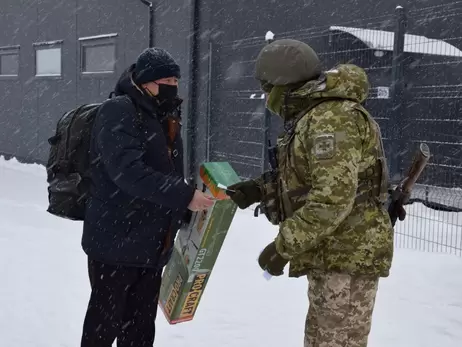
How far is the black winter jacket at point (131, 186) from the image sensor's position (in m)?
2.90

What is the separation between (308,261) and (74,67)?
41.7 ft

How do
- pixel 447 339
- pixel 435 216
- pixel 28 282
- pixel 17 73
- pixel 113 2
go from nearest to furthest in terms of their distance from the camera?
pixel 447 339, pixel 28 282, pixel 435 216, pixel 113 2, pixel 17 73

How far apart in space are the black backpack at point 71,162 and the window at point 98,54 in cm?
1018

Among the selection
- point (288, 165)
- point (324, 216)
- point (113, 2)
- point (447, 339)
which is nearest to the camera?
point (324, 216)

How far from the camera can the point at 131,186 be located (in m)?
2.90

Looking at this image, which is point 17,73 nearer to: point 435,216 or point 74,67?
point 74,67

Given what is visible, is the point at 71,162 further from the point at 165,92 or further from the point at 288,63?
the point at 288,63

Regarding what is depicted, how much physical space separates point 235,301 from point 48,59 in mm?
12048

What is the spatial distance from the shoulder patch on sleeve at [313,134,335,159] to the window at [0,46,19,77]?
16039mm

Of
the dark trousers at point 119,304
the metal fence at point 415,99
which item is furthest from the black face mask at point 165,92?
the metal fence at point 415,99

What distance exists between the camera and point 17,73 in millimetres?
16844

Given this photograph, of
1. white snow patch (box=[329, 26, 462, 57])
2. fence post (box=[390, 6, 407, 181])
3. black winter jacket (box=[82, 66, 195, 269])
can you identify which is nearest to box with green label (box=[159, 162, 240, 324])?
black winter jacket (box=[82, 66, 195, 269])

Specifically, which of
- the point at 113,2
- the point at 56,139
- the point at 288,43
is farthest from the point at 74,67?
the point at 288,43

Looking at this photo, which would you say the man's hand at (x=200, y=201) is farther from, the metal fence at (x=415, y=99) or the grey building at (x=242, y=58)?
the grey building at (x=242, y=58)
